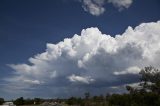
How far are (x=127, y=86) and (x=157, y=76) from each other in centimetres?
1164

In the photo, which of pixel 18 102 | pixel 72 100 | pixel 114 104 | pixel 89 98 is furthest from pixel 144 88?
pixel 18 102

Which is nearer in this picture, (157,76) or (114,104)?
(157,76)

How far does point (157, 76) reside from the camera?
90.8 meters

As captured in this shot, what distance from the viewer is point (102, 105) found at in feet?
410

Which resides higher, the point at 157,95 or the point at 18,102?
the point at 18,102

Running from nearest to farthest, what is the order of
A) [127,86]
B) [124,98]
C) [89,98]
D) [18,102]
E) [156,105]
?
[156,105]
[127,86]
[124,98]
[89,98]
[18,102]

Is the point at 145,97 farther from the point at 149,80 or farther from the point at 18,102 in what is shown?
the point at 18,102

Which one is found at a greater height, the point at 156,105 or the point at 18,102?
the point at 18,102

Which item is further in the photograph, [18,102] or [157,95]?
[18,102]

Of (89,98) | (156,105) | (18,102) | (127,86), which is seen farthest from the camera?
(18,102)

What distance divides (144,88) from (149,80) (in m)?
2.71

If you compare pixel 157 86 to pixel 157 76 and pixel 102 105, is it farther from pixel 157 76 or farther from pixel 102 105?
pixel 102 105

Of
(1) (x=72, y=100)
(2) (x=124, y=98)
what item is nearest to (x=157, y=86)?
(2) (x=124, y=98)

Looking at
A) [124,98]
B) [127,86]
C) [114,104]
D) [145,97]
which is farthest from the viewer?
[114,104]
